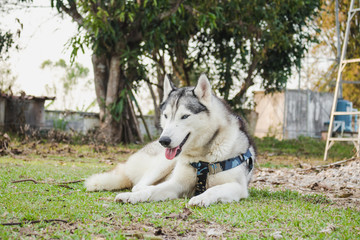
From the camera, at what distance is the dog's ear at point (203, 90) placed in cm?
366

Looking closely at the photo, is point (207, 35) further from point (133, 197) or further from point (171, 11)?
point (133, 197)

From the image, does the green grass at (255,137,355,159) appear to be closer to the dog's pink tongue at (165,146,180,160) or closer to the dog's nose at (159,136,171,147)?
the dog's pink tongue at (165,146,180,160)

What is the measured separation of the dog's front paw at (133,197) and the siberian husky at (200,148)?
0.5 inches

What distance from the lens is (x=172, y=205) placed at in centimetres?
319

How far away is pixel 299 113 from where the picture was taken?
1822 cm

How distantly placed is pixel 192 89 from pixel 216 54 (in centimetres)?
1140

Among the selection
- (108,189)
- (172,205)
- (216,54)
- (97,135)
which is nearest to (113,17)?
(97,135)

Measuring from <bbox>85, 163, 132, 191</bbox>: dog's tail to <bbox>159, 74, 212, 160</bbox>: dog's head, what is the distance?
762mm

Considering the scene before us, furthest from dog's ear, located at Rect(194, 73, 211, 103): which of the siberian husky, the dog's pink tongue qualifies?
the dog's pink tongue

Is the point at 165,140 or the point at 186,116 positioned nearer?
the point at 165,140

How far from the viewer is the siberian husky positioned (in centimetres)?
350

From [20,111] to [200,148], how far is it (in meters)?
9.56

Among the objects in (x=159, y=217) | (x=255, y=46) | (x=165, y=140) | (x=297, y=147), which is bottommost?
(x=297, y=147)

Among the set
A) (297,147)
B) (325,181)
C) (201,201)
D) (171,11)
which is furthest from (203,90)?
(297,147)
